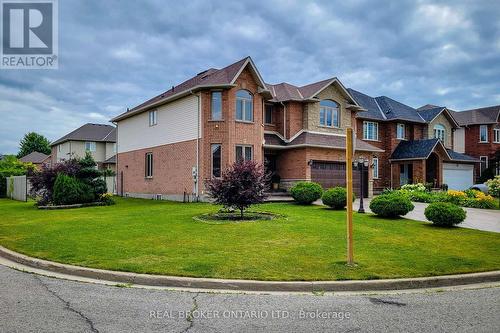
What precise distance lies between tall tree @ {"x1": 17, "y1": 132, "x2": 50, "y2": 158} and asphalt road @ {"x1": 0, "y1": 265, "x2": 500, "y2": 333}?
9842 centimetres

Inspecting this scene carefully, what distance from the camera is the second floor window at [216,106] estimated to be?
23078mm

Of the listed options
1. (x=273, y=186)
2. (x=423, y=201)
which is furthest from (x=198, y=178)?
(x=423, y=201)

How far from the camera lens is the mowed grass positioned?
7668mm

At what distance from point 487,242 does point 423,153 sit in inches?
911

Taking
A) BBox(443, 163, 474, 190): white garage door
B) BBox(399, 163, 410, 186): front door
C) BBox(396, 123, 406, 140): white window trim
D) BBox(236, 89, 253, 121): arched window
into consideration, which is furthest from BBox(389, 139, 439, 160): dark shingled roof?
BBox(236, 89, 253, 121): arched window

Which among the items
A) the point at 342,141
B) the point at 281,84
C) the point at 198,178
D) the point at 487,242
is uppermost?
the point at 281,84

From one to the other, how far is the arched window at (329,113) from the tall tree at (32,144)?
275 feet

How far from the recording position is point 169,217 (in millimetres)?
15273

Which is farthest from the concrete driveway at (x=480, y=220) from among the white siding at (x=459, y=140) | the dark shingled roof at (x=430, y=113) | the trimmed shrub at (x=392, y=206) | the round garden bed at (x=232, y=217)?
the white siding at (x=459, y=140)

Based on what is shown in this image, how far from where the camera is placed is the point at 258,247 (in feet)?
31.7

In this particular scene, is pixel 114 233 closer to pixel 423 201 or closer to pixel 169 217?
pixel 169 217

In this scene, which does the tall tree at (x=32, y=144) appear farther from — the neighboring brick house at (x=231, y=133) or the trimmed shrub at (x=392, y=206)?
the trimmed shrub at (x=392, y=206)

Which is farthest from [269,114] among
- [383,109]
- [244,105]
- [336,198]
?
[383,109]

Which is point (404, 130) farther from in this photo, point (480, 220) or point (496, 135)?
point (480, 220)
